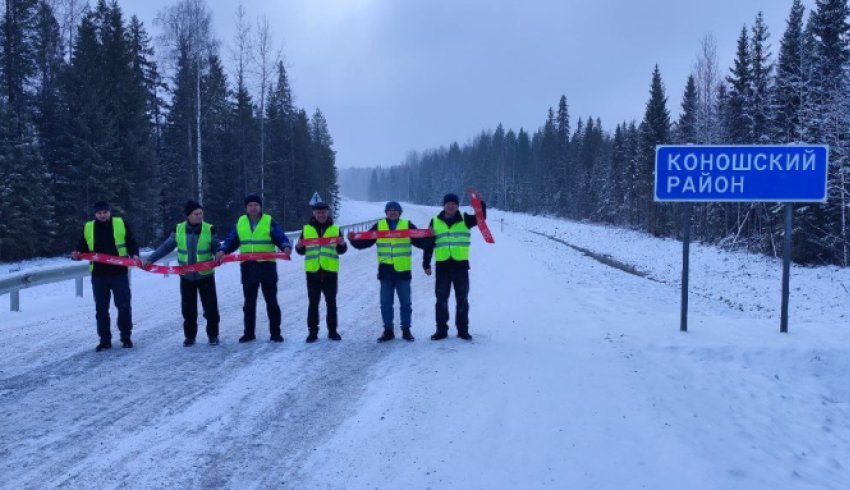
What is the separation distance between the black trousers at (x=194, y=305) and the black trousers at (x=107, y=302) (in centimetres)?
73

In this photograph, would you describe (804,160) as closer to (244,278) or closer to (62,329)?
(244,278)

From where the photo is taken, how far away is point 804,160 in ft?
24.7

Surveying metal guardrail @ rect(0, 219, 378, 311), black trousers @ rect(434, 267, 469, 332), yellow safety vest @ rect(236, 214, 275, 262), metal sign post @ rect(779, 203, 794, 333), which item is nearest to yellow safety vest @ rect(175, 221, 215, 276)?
yellow safety vest @ rect(236, 214, 275, 262)

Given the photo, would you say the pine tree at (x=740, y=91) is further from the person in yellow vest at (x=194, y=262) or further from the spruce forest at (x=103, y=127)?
the person in yellow vest at (x=194, y=262)

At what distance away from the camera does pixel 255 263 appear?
7695mm

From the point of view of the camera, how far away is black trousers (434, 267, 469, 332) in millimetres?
7613

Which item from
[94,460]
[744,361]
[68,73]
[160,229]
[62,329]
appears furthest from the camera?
[160,229]

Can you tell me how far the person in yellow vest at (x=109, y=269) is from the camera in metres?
7.34

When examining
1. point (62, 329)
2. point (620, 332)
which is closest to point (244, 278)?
point (62, 329)

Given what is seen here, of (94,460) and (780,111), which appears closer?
(94,460)

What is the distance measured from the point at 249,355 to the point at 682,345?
5.48 metres

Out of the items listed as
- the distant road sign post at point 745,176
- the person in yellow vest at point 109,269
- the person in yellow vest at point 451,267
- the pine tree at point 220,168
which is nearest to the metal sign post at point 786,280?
the distant road sign post at point 745,176

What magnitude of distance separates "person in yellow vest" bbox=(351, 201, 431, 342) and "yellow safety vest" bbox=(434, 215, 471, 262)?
0.64ft

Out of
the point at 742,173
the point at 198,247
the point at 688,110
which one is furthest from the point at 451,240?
the point at 688,110
